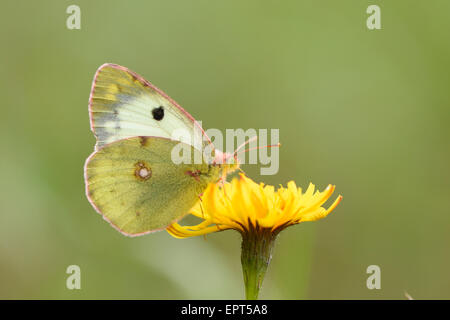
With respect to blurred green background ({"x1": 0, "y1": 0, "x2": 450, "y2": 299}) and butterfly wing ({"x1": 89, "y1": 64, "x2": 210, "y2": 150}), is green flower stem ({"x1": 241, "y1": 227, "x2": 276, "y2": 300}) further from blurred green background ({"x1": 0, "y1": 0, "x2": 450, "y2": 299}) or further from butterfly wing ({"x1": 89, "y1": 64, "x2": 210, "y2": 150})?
blurred green background ({"x1": 0, "y1": 0, "x2": 450, "y2": 299})

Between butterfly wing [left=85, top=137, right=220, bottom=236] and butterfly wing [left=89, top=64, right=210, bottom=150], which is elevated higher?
butterfly wing [left=89, top=64, right=210, bottom=150]

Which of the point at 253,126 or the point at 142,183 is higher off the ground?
the point at 253,126

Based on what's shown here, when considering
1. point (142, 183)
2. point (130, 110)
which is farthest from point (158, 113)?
point (142, 183)

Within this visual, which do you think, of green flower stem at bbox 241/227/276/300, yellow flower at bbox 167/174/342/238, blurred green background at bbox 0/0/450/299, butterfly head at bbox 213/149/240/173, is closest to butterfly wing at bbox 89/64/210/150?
butterfly head at bbox 213/149/240/173

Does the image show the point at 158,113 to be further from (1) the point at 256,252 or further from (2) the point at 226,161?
(1) the point at 256,252

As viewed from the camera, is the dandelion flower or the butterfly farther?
the butterfly

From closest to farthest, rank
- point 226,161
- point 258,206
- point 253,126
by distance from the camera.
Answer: point 258,206 → point 226,161 → point 253,126

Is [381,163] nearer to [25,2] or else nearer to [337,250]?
[337,250]
